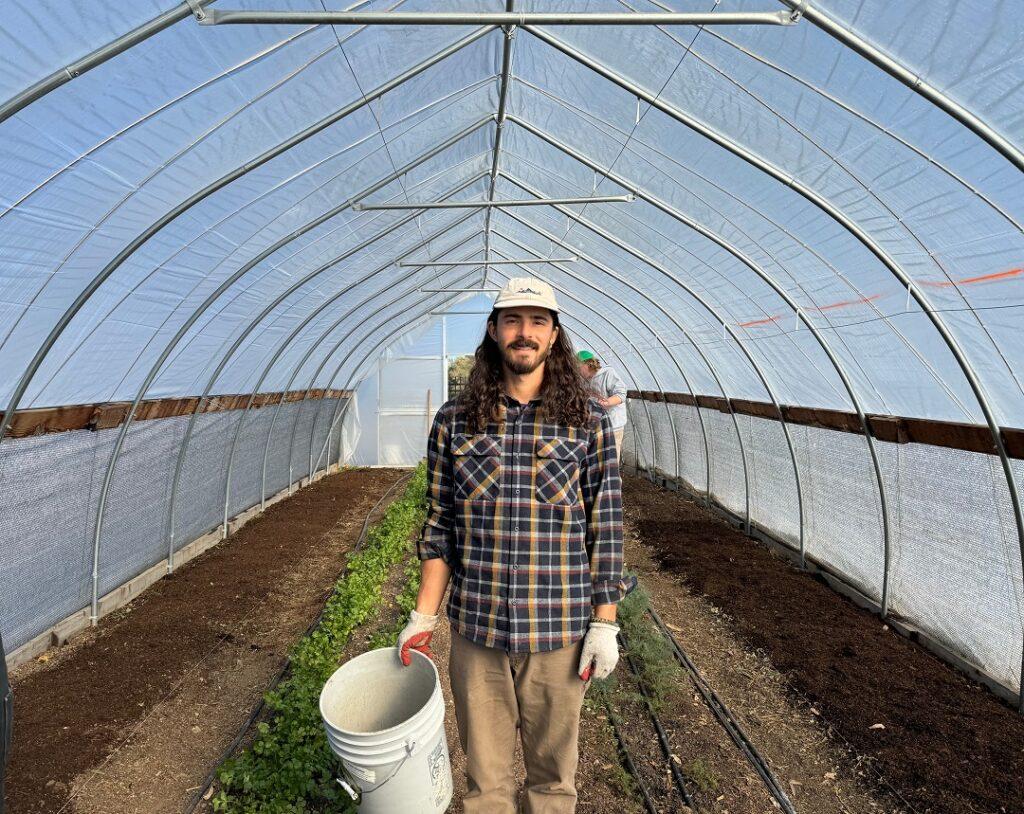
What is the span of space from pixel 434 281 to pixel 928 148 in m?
11.3

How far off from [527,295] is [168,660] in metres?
4.90

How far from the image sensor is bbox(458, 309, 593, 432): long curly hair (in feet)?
7.97

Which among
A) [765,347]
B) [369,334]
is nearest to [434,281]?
[369,334]

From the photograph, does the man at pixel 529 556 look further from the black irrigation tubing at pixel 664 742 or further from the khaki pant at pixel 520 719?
the black irrigation tubing at pixel 664 742

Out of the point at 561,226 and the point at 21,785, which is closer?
the point at 21,785

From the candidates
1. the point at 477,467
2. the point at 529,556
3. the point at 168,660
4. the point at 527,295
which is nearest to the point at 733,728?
the point at 529,556

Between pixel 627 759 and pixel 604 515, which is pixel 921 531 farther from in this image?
pixel 604 515

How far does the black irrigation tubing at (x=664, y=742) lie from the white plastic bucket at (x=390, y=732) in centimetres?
154

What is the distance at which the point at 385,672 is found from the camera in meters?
3.05

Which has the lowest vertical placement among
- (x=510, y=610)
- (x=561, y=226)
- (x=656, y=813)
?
(x=656, y=813)

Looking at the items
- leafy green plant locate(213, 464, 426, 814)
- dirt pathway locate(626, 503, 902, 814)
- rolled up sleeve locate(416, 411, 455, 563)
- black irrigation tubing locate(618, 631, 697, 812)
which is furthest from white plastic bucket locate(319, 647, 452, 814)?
dirt pathway locate(626, 503, 902, 814)

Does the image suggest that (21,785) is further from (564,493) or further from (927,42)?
(927,42)

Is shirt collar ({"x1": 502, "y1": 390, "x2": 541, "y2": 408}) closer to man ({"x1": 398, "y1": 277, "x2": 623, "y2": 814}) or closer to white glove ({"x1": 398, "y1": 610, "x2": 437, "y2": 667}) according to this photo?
man ({"x1": 398, "y1": 277, "x2": 623, "y2": 814})

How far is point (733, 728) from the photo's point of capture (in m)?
4.44
